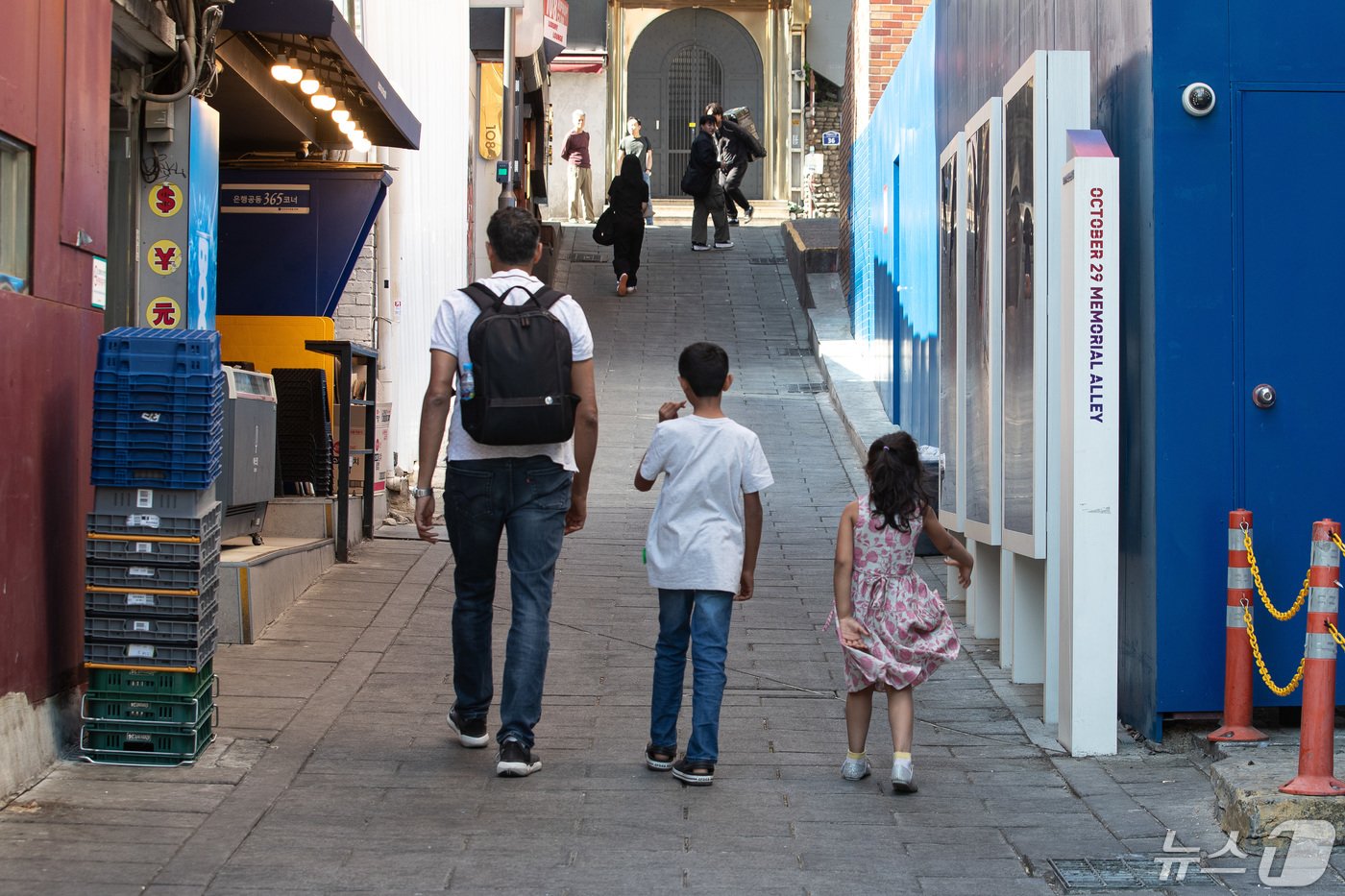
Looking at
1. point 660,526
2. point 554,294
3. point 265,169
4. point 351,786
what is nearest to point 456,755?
point 351,786

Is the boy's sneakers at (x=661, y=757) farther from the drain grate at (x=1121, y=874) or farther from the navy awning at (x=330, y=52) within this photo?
the navy awning at (x=330, y=52)

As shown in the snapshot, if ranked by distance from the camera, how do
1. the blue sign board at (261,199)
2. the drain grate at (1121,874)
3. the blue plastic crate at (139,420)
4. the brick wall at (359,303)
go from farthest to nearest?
1. the brick wall at (359,303)
2. the blue sign board at (261,199)
3. the blue plastic crate at (139,420)
4. the drain grate at (1121,874)

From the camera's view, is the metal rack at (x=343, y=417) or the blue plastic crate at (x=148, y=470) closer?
the blue plastic crate at (x=148, y=470)

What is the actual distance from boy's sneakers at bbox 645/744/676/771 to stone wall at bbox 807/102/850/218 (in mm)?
26173

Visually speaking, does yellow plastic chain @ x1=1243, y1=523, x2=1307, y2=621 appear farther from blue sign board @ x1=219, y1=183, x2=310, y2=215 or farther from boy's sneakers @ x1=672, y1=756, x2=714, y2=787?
blue sign board @ x1=219, y1=183, x2=310, y2=215

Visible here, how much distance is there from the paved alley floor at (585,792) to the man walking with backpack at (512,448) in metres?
0.41

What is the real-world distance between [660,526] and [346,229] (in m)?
5.74

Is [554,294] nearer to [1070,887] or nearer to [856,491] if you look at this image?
[1070,887]

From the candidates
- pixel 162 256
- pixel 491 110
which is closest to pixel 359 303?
pixel 162 256

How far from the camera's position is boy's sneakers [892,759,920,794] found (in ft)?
17.9

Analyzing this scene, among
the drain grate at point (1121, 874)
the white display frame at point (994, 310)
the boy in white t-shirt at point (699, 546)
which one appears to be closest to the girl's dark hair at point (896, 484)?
the boy in white t-shirt at point (699, 546)

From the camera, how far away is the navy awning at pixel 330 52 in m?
8.13

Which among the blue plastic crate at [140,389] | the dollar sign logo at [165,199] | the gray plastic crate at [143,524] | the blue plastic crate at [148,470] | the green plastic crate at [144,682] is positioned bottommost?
the green plastic crate at [144,682]

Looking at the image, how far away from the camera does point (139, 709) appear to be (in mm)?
5520
